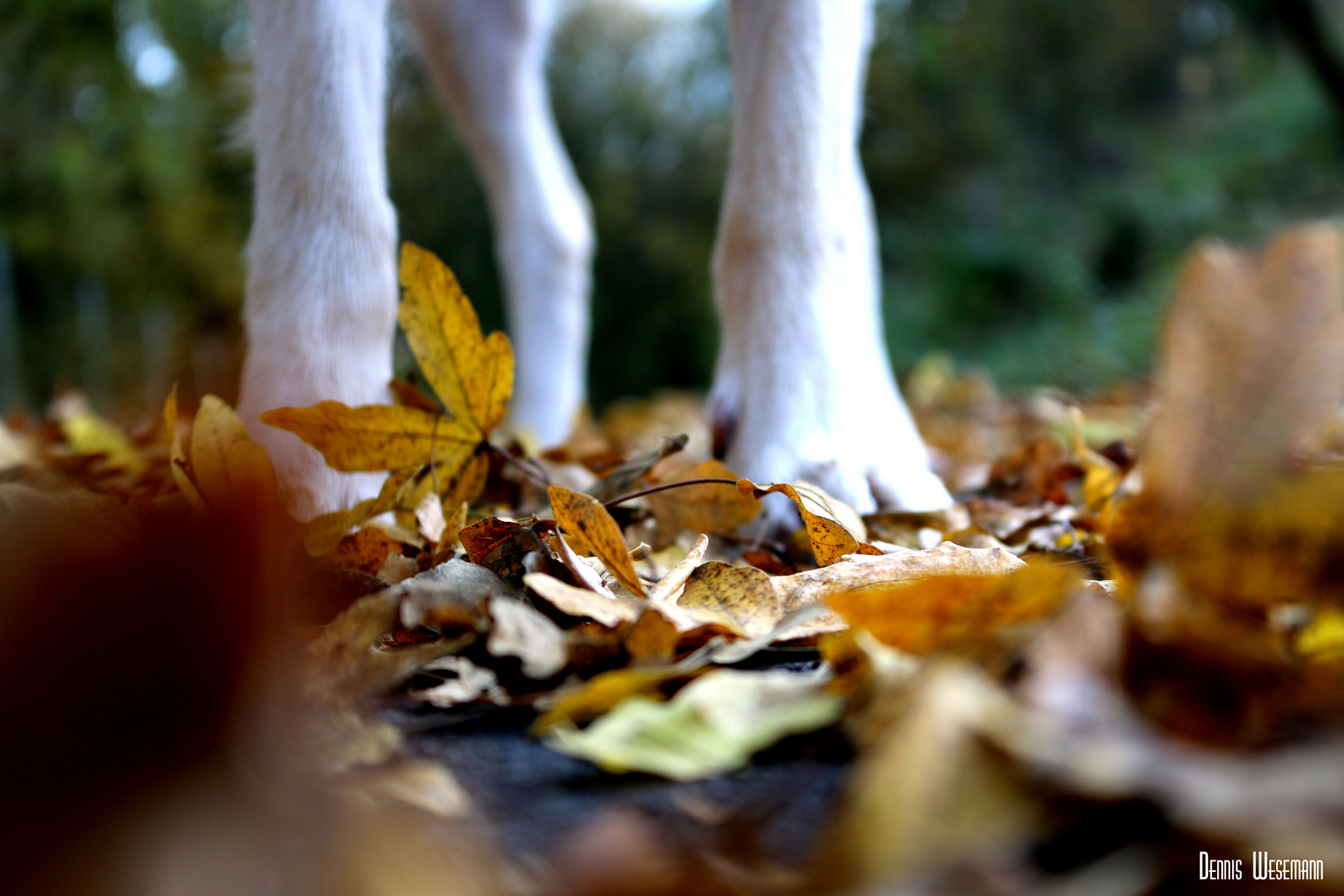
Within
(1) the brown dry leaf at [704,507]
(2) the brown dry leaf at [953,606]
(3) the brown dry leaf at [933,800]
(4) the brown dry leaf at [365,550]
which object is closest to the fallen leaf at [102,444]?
(4) the brown dry leaf at [365,550]

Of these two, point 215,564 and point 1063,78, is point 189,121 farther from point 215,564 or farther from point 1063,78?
point 215,564

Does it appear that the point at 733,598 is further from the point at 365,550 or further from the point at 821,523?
the point at 365,550

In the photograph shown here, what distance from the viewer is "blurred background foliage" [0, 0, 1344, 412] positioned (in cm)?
638

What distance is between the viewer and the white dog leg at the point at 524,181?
8.51ft

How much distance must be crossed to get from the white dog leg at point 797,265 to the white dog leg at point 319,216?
500 millimetres

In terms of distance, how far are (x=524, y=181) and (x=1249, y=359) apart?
93.3 inches

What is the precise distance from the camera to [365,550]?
0.96 meters

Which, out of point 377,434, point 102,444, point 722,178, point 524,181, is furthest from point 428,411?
point 722,178

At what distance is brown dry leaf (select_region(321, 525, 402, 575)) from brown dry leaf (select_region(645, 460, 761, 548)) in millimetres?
308

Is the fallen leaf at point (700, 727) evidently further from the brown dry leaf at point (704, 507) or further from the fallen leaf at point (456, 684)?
the brown dry leaf at point (704, 507)

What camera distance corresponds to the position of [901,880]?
1.26 ft

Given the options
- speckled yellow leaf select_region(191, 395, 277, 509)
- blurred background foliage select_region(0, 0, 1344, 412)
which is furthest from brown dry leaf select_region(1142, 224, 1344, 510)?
blurred background foliage select_region(0, 0, 1344, 412)

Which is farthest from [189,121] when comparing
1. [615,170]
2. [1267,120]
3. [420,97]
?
[1267,120]

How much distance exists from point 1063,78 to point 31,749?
8.87m
